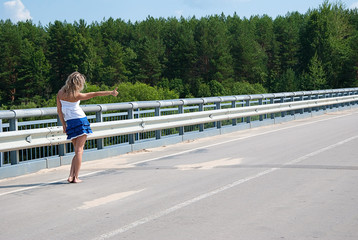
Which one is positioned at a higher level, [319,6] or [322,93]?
[319,6]

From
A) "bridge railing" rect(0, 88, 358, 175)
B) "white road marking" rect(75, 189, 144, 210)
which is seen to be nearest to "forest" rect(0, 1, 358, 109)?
"bridge railing" rect(0, 88, 358, 175)

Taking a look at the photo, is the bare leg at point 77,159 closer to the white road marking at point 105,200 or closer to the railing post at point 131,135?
the white road marking at point 105,200

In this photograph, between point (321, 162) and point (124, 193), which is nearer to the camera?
point (124, 193)

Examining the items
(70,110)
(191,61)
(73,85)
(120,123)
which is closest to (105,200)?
(70,110)

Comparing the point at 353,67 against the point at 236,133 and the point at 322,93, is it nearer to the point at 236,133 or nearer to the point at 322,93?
the point at 322,93

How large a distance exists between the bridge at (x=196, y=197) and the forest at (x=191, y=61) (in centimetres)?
8217

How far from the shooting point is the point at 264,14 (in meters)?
151

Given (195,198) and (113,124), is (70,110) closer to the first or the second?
(195,198)

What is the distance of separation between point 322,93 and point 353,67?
220 feet

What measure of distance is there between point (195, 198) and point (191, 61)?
95072mm

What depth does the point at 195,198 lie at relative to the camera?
6633 millimetres

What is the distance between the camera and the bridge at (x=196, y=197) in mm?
5191

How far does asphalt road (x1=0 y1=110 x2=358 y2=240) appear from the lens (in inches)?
203

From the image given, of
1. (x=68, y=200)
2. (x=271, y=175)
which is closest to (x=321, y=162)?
(x=271, y=175)
